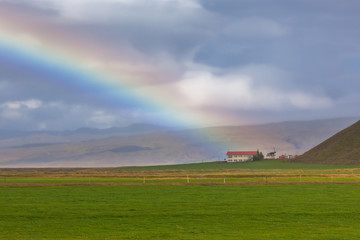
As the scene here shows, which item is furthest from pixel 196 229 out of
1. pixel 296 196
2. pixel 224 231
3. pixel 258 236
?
pixel 296 196

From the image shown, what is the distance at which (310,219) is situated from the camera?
32906 millimetres

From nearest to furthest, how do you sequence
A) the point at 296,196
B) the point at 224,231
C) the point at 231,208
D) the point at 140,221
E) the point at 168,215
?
the point at 224,231
the point at 140,221
the point at 168,215
the point at 231,208
the point at 296,196

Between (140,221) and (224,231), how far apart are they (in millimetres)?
6873

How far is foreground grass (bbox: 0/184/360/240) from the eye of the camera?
27.1 m

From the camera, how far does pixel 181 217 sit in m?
34.1

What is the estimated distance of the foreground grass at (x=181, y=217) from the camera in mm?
27141

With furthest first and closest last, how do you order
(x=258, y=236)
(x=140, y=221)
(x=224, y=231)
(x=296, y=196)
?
(x=296, y=196), (x=140, y=221), (x=224, y=231), (x=258, y=236)

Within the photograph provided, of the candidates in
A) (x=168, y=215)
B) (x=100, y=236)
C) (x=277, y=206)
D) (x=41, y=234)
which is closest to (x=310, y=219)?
(x=277, y=206)

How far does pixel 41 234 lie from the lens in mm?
27219

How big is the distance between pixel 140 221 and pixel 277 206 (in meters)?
13.4

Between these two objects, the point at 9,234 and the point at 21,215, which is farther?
the point at 21,215

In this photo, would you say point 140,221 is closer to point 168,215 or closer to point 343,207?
point 168,215

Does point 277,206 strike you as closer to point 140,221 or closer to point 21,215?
point 140,221

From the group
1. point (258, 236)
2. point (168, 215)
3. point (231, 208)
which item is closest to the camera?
point (258, 236)
